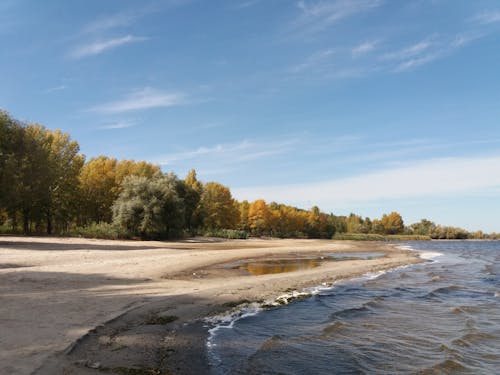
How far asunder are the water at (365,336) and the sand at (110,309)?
49.0 inches

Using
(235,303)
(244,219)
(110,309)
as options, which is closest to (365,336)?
(235,303)

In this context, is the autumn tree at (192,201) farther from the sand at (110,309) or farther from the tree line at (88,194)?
the sand at (110,309)

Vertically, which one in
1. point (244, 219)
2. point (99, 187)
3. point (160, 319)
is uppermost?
point (99, 187)

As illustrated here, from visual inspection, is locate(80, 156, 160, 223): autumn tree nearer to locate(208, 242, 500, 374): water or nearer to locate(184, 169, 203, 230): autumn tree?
locate(184, 169, 203, 230): autumn tree

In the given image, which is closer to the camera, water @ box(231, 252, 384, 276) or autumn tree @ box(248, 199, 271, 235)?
water @ box(231, 252, 384, 276)

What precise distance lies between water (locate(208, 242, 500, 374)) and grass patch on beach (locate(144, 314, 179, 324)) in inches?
54.6

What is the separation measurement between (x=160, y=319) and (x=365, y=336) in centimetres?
611

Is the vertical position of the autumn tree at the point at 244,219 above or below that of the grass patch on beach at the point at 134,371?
above

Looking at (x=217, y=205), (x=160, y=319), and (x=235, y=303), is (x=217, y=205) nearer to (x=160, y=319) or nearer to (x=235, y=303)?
(x=235, y=303)

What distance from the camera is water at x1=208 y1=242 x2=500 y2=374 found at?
9023 mm

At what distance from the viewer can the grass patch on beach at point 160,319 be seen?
1094 cm

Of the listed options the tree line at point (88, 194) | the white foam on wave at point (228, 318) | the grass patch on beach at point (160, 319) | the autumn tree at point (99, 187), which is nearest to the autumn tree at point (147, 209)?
the tree line at point (88, 194)

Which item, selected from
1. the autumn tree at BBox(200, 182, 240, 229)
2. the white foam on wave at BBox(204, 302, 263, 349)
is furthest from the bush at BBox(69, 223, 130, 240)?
the white foam on wave at BBox(204, 302, 263, 349)

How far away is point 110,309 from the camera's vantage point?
11.6 meters
